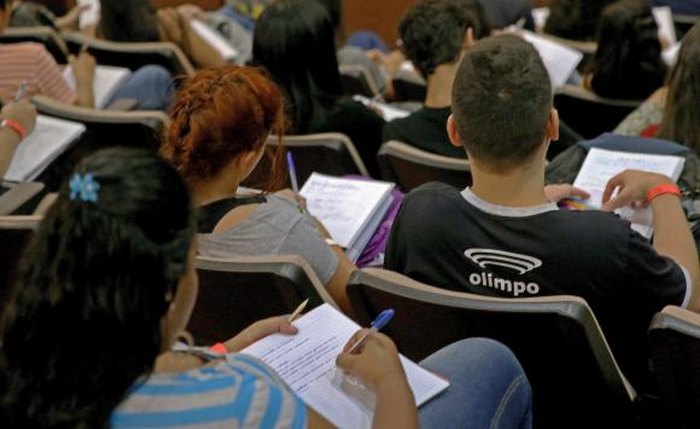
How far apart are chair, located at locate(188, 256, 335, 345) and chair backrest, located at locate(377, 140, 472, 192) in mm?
762

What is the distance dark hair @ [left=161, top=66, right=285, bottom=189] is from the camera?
6.31 ft

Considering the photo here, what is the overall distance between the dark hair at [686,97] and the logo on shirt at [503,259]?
98cm

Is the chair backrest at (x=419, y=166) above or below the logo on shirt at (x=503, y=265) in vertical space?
below

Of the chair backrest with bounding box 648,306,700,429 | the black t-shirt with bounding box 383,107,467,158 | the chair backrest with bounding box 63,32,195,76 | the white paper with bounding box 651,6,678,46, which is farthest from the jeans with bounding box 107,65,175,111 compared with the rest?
the chair backrest with bounding box 648,306,700,429

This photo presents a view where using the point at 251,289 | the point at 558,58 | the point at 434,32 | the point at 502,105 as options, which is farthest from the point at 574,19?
the point at 251,289

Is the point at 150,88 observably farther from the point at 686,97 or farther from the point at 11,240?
the point at 686,97

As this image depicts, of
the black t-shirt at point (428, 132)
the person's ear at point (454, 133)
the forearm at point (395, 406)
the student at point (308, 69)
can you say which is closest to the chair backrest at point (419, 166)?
the black t-shirt at point (428, 132)

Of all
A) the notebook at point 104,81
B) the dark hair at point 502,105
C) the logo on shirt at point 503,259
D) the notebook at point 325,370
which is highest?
the dark hair at point 502,105

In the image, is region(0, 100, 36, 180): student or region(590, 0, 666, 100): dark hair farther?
region(590, 0, 666, 100): dark hair

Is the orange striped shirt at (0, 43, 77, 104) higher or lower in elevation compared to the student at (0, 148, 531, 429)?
lower

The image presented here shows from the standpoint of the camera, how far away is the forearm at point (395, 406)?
1362 mm

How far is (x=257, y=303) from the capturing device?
186cm

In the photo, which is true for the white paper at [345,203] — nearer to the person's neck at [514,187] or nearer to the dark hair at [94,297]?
the person's neck at [514,187]

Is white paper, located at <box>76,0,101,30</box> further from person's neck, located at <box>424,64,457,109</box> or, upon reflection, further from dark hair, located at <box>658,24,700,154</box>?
dark hair, located at <box>658,24,700,154</box>
